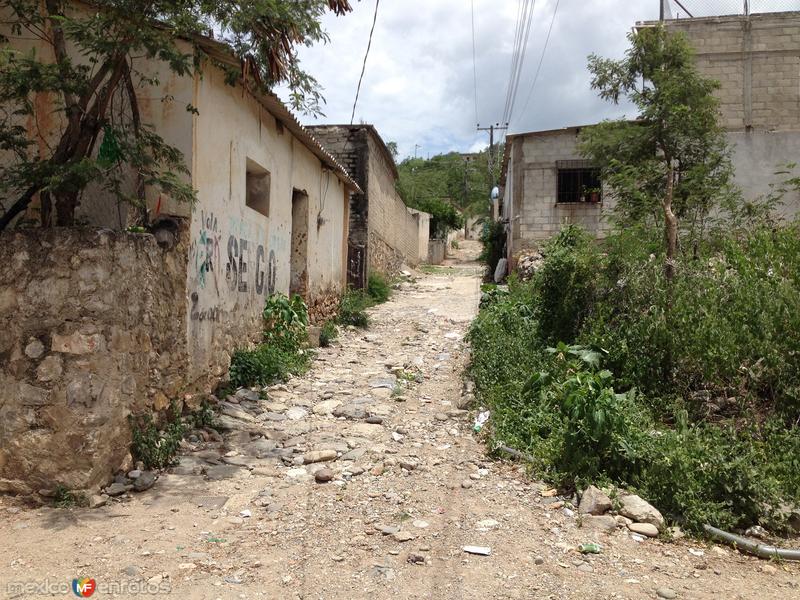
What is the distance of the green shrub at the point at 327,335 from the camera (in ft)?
30.5

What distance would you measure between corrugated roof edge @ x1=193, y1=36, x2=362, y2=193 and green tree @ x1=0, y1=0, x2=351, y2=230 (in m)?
0.10

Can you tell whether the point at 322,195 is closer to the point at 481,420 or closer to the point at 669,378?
the point at 481,420

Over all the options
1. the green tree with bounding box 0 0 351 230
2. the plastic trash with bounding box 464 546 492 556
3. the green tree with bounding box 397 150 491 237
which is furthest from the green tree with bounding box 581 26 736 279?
the green tree with bounding box 397 150 491 237

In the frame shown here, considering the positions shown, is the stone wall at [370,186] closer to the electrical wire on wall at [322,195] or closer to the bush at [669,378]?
the electrical wire on wall at [322,195]

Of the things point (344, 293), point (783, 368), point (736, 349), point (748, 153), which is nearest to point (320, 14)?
point (736, 349)

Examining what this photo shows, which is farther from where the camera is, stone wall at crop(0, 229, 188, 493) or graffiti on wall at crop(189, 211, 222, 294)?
graffiti on wall at crop(189, 211, 222, 294)

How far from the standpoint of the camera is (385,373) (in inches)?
307

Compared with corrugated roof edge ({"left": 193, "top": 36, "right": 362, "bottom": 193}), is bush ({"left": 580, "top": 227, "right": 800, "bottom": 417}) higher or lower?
lower

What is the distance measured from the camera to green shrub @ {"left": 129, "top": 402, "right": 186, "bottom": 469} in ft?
14.3

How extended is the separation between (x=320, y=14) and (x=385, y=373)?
14.7ft

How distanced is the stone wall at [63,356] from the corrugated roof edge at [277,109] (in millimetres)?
2090

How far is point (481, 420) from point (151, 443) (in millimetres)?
3022

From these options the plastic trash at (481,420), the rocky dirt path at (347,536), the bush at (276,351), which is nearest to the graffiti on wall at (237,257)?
the bush at (276,351)

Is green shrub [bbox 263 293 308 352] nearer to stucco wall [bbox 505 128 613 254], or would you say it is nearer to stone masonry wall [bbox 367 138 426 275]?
stone masonry wall [bbox 367 138 426 275]
